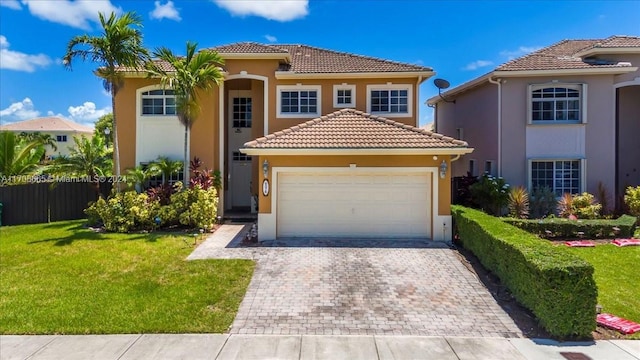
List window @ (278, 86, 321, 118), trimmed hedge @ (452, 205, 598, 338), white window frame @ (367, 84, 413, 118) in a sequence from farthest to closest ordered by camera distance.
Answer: window @ (278, 86, 321, 118), white window frame @ (367, 84, 413, 118), trimmed hedge @ (452, 205, 598, 338)

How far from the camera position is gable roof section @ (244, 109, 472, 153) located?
42.3 feet

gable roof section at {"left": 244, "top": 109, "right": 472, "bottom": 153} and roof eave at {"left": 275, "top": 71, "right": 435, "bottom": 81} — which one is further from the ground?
roof eave at {"left": 275, "top": 71, "right": 435, "bottom": 81}

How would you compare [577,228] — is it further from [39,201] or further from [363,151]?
[39,201]

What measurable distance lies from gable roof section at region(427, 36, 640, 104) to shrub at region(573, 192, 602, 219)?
5.25 m

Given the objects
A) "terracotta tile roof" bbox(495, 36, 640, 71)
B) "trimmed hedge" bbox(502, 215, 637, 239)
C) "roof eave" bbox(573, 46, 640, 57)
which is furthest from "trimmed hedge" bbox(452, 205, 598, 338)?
"roof eave" bbox(573, 46, 640, 57)

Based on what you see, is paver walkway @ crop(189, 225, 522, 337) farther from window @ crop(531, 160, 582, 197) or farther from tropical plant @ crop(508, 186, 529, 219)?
window @ crop(531, 160, 582, 197)

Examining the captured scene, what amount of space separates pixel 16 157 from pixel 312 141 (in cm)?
1470

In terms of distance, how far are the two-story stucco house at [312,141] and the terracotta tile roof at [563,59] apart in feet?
14.6

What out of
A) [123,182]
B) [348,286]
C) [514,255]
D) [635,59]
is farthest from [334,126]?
[635,59]

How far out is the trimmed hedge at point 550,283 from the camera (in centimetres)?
669

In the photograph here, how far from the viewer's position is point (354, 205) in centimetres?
1345

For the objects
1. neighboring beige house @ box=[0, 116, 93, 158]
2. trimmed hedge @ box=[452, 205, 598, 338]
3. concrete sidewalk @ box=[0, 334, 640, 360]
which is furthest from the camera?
neighboring beige house @ box=[0, 116, 93, 158]

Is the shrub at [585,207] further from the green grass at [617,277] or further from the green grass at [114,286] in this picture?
the green grass at [114,286]

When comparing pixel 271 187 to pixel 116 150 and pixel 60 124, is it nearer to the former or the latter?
pixel 116 150
